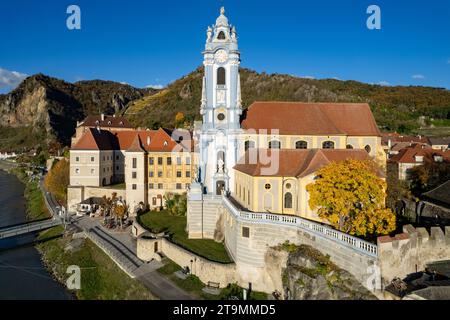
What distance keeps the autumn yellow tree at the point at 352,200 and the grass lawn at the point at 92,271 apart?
43.8ft

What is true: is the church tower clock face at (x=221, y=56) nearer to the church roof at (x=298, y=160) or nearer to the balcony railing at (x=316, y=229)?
the church roof at (x=298, y=160)

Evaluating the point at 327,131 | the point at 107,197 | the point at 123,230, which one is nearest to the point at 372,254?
the point at 327,131

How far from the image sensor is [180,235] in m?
38.1

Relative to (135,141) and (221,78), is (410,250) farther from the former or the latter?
(135,141)

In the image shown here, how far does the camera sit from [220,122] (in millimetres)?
40625

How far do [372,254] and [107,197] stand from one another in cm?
4179

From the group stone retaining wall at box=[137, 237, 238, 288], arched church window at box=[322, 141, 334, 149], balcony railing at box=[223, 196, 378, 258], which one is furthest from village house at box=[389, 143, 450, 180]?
stone retaining wall at box=[137, 237, 238, 288]

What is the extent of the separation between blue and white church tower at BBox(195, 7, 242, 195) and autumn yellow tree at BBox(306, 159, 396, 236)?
50.1 ft

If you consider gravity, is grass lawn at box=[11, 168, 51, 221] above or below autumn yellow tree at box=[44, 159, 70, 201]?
below

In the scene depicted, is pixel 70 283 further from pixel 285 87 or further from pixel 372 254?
pixel 285 87

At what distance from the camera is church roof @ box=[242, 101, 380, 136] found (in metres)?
40.3

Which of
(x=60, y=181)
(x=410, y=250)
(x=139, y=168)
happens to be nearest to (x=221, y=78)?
(x=139, y=168)

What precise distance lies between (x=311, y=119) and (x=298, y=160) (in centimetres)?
1004

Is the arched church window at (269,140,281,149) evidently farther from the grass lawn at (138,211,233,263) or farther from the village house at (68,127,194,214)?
the village house at (68,127,194,214)
